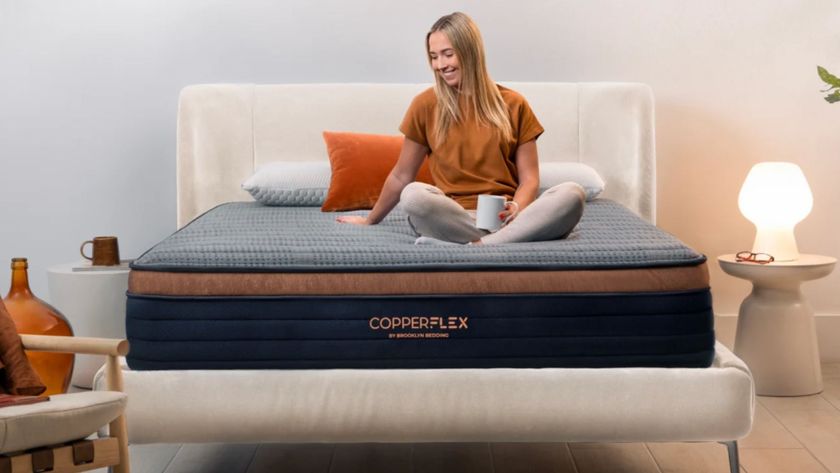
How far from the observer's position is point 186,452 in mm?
3055

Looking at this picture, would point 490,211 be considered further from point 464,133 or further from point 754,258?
point 754,258

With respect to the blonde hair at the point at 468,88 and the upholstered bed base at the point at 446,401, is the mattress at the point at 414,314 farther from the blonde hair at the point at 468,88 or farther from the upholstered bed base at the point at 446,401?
the blonde hair at the point at 468,88

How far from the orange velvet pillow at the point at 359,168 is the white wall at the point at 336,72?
478 millimetres

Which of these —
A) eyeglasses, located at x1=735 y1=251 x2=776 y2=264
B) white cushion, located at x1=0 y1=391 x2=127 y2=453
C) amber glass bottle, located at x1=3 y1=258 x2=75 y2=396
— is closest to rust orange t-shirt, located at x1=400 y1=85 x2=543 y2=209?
eyeglasses, located at x1=735 y1=251 x2=776 y2=264

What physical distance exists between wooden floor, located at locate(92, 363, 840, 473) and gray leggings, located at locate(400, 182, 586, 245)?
0.61m

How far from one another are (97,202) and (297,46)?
0.93m

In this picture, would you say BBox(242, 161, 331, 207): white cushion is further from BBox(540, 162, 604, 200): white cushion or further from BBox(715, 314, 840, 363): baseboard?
BBox(715, 314, 840, 363): baseboard

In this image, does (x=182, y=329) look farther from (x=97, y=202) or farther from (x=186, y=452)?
(x=97, y=202)

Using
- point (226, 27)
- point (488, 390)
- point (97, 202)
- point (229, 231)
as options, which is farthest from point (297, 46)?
point (488, 390)

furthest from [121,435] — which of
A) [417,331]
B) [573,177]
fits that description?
[573,177]

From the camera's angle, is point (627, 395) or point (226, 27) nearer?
point (627, 395)

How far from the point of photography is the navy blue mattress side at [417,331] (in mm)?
2494

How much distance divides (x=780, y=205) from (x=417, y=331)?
170cm

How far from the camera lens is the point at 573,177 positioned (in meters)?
3.70
